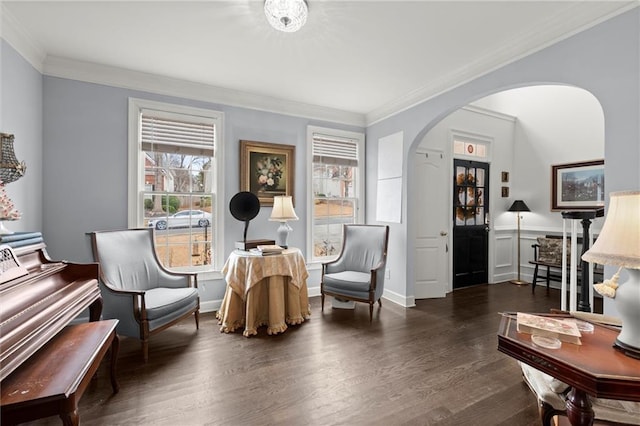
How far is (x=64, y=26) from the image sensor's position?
235 centimetres

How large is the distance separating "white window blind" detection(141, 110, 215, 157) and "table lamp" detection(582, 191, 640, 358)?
3.57 meters

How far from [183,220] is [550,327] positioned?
352 cm

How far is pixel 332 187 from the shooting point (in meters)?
4.42

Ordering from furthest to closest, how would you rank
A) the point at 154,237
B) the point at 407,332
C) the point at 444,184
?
the point at 444,184, the point at 154,237, the point at 407,332

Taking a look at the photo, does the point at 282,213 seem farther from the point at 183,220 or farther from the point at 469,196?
the point at 469,196

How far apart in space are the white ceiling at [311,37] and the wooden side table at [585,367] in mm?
2219

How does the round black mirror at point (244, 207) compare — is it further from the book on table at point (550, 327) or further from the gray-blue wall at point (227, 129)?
the book on table at point (550, 327)

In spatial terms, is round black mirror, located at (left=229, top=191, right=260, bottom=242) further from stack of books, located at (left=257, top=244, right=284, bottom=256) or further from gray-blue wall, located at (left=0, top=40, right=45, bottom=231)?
gray-blue wall, located at (left=0, top=40, right=45, bottom=231)

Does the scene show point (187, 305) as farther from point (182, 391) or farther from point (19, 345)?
point (19, 345)

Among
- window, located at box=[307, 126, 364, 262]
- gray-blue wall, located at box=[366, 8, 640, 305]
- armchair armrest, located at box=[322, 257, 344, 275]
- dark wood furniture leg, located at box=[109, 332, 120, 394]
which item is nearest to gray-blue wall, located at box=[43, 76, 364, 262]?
dark wood furniture leg, located at box=[109, 332, 120, 394]

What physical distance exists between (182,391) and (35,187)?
2392mm

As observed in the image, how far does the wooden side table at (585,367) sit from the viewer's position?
3.49 ft

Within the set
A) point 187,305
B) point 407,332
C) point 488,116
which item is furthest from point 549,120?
point 187,305

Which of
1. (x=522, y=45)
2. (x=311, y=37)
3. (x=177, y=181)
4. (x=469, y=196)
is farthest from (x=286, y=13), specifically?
(x=469, y=196)
